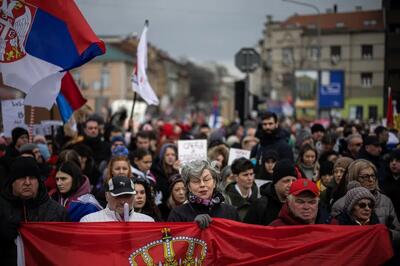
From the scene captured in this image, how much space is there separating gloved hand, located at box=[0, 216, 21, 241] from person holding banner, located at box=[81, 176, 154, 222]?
0.53m

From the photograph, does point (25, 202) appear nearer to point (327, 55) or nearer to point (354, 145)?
point (354, 145)

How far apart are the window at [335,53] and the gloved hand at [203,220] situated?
2697 inches

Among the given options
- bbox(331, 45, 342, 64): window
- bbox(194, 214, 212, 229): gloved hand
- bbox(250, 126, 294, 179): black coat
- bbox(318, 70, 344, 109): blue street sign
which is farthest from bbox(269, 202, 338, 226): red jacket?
bbox(331, 45, 342, 64): window

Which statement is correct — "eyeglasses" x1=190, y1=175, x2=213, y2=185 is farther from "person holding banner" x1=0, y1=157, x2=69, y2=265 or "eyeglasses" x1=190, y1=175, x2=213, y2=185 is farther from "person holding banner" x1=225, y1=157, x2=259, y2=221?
"person holding banner" x1=225, y1=157, x2=259, y2=221

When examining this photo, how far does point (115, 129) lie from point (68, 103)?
1885 mm

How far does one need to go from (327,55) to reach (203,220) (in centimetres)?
7090

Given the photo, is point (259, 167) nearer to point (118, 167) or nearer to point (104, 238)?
point (118, 167)

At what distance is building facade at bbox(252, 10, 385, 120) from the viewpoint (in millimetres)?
55366

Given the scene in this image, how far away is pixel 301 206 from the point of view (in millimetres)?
5312

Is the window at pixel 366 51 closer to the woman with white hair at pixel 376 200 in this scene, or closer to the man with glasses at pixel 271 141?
the man with glasses at pixel 271 141

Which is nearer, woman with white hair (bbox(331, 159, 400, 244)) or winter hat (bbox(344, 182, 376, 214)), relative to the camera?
winter hat (bbox(344, 182, 376, 214))

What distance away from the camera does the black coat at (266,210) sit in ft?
19.6

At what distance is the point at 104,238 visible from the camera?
17.3 ft

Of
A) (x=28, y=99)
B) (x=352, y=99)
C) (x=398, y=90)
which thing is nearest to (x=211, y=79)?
(x=352, y=99)
